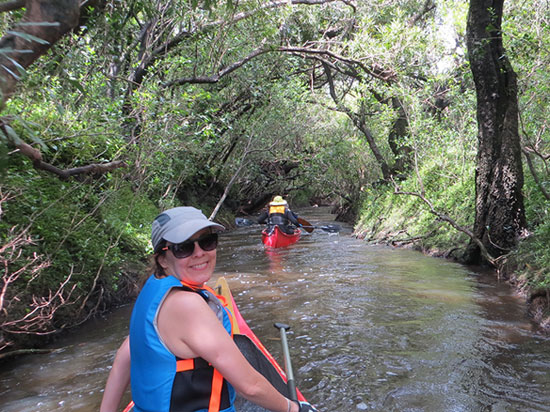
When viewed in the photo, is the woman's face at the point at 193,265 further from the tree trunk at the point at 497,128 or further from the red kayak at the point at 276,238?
the red kayak at the point at 276,238

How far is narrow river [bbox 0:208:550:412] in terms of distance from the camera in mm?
3639

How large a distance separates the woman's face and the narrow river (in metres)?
2.28

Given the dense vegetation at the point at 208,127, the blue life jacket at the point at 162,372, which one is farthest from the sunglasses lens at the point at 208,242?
the dense vegetation at the point at 208,127

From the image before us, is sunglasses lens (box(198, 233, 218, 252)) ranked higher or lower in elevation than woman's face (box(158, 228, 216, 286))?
higher

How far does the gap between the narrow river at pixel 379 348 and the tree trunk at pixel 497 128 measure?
99cm

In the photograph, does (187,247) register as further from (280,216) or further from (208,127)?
(280,216)

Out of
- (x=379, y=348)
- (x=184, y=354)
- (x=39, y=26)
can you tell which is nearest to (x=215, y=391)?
(x=184, y=354)

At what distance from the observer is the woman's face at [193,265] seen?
1.90 meters

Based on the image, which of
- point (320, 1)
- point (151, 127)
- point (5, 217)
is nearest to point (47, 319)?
point (5, 217)

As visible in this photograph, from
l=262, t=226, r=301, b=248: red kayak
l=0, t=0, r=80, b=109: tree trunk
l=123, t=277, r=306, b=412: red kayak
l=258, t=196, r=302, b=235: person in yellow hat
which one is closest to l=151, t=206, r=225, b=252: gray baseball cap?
l=123, t=277, r=306, b=412: red kayak

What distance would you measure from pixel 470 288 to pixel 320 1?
7.97 m

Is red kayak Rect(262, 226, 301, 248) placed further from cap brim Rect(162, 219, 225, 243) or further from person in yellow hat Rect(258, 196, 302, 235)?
cap brim Rect(162, 219, 225, 243)

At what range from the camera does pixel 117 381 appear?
2135 millimetres

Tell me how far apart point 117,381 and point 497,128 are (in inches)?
311
